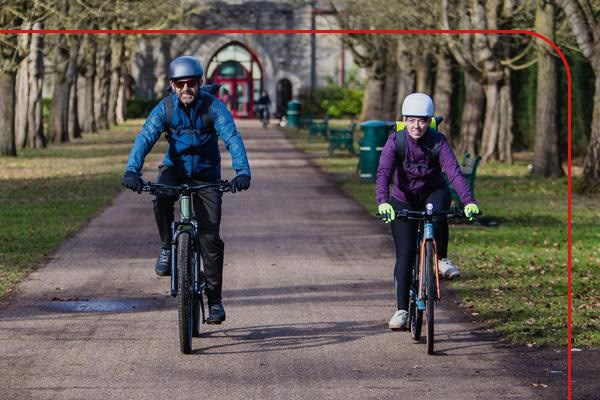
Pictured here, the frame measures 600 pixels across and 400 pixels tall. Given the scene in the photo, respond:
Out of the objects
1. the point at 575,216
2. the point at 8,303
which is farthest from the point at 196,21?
the point at 8,303

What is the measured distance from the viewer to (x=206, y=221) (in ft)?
32.3

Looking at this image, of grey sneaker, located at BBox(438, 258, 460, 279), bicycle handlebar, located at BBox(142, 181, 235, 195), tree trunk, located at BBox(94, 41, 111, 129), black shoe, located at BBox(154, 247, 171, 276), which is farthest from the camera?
tree trunk, located at BBox(94, 41, 111, 129)

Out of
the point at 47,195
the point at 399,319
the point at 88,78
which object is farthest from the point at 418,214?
the point at 88,78

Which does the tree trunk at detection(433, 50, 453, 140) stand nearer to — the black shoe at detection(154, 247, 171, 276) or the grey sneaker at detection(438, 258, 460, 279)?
the grey sneaker at detection(438, 258, 460, 279)

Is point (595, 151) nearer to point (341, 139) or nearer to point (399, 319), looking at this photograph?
point (399, 319)

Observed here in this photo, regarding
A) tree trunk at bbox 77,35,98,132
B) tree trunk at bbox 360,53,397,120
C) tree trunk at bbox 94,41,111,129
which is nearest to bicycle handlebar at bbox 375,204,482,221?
tree trunk at bbox 77,35,98,132

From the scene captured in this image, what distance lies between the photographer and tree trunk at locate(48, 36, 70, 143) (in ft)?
149

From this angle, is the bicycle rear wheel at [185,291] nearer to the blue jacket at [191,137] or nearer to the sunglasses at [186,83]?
the blue jacket at [191,137]

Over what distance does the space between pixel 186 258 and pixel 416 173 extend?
1711mm

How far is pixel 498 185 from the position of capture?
27.1 m

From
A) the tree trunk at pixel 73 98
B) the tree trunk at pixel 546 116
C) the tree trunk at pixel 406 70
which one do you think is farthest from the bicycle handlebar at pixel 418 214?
the tree trunk at pixel 406 70

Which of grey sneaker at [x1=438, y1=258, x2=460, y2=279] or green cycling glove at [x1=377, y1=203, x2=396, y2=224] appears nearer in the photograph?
green cycling glove at [x1=377, y1=203, x2=396, y2=224]

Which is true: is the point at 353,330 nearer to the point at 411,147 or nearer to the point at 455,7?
the point at 411,147

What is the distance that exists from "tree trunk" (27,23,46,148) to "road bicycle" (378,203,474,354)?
1126 inches
